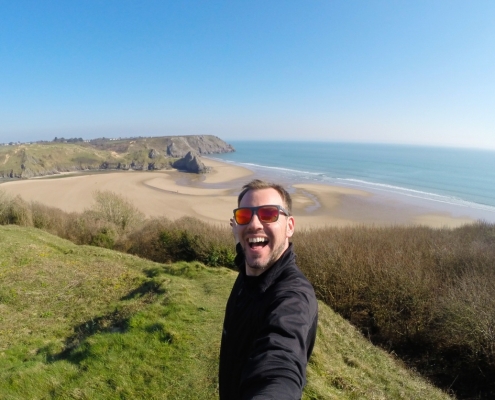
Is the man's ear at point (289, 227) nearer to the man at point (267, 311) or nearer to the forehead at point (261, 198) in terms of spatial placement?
the man at point (267, 311)

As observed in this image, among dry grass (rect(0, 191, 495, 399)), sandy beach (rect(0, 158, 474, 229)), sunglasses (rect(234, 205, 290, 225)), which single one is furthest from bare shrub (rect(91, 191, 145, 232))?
sunglasses (rect(234, 205, 290, 225))

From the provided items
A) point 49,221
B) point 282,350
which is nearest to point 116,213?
point 49,221

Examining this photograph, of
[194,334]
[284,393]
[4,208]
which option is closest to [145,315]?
[194,334]

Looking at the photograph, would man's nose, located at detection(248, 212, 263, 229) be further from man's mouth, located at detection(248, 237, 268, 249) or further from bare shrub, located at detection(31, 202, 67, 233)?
bare shrub, located at detection(31, 202, 67, 233)

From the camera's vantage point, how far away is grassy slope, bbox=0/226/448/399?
5.85 metres

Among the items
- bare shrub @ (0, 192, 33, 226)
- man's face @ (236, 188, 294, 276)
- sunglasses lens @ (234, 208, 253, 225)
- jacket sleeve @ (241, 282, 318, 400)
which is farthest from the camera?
bare shrub @ (0, 192, 33, 226)

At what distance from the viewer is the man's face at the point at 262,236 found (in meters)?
2.55

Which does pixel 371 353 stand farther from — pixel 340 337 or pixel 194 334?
pixel 194 334

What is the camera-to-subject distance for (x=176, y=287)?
10.4 meters

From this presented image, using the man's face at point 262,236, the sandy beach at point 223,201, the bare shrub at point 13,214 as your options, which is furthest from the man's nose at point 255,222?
the sandy beach at point 223,201

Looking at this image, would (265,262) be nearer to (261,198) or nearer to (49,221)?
(261,198)

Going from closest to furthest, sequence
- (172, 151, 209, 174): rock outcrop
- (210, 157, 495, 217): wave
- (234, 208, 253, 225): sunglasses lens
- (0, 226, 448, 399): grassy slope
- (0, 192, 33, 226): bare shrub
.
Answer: (234, 208, 253, 225): sunglasses lens
(0, 226, 448, 399): grassy slope
(0, 192, 33, 226): bare shrub
(210, 157, 495, 217): wave
(172, 151, 209, 174): rock outcrop

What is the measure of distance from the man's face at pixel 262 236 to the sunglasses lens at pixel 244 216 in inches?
1.5

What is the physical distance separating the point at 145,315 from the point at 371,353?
6.79m
